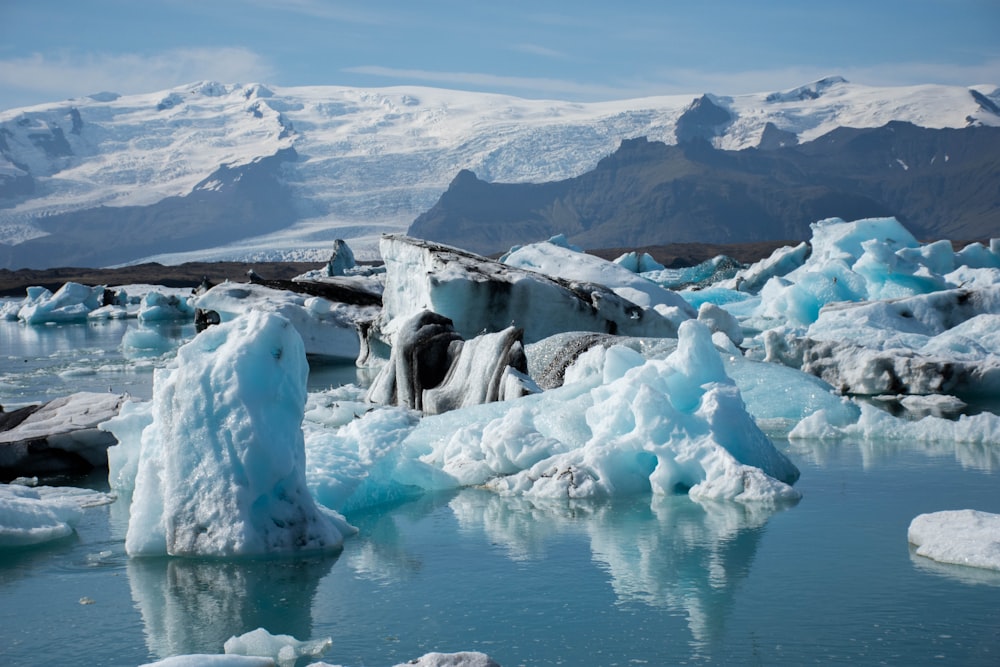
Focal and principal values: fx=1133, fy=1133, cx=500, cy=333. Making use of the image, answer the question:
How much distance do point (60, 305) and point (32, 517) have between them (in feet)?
96.0

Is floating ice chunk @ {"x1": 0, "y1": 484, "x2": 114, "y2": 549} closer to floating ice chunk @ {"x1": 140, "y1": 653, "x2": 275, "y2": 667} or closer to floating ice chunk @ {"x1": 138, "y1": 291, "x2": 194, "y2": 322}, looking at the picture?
floating ice chunk @ {"x1": 140, "y1": 653, "x2": 275, "y2": 667}

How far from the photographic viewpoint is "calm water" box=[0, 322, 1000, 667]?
13.5ft

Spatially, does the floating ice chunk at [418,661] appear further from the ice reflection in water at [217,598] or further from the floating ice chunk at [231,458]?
the floating ice chunk at [231,458]

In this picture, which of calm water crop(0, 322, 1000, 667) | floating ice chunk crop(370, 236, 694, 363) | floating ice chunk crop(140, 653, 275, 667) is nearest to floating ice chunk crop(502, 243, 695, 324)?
floating ice chunk crop(370, 236, 694, 363)

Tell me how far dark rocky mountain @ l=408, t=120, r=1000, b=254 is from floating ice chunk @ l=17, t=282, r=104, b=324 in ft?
169

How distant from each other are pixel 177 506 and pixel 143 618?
2.96 feet

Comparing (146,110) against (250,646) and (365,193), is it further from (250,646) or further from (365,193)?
(250,646)

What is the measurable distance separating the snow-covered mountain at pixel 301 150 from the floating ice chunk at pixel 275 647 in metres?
68.2

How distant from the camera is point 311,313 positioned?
17.0 meters

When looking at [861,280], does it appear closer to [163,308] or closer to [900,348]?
[900,348]

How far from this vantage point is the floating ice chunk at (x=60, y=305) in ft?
107

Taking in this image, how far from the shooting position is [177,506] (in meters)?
5.42

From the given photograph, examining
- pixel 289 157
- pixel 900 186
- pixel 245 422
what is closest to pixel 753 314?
pixel 245 422

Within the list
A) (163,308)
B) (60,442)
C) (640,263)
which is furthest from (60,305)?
(60,442)
